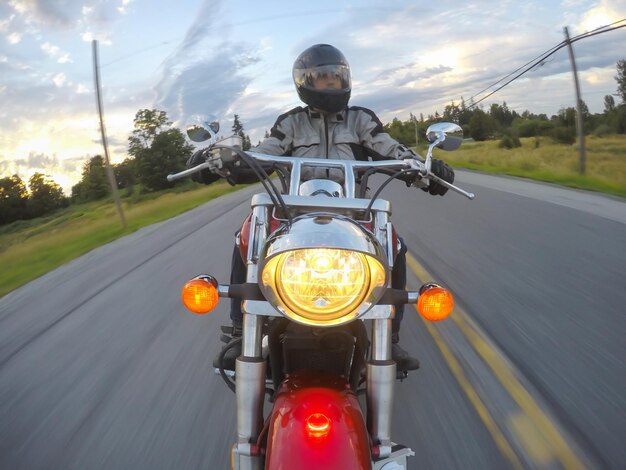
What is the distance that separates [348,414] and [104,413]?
6.70ft

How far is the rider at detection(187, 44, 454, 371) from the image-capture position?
2797mm

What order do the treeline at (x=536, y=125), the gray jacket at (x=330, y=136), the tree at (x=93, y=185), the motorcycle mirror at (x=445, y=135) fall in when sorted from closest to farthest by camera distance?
the motorcycle mirror at (x=445, y=135)
the gray jacket at (x=330, y=136)
the treeline at (x=536, y=125)
the tree at (x=93, y=185)

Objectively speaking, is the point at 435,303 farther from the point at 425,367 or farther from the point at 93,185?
the point at 93,185

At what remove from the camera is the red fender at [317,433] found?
1.59 m

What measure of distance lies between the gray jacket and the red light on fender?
1.93 m

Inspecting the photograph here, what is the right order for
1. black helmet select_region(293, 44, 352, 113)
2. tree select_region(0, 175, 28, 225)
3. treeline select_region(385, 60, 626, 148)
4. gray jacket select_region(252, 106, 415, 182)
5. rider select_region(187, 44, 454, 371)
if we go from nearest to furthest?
rider select_region(187, 44, 454, 371) → black helmet select_region(293, 44, 352, 113) → gray jacket select_region(252, 106, 415, 182) → treeline select_region(385, 60, 626, 148) → tree select_region(0, 175, 28, 225)

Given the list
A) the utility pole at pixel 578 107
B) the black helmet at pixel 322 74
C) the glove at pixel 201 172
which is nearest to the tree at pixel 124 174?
the utility pole at pixel 578 107

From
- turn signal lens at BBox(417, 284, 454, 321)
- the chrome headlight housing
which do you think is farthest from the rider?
the chrome headlight housing

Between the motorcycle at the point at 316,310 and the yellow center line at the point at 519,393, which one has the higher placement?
the motorcycle at the point at 316,310

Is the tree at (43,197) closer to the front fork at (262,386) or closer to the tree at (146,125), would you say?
the tree at (146,125)

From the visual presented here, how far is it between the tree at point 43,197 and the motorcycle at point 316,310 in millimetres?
84577

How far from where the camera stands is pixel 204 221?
11.6m

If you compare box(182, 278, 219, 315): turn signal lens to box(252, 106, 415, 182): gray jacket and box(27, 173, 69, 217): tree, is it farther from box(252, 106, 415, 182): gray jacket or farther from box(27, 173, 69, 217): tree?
box(27, 173, 69, 217): tree

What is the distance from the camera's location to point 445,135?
2.71 meters
